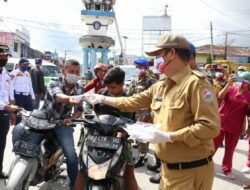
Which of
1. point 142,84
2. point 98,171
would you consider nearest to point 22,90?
point 142,84

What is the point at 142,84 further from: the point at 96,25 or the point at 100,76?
the point at 96,25

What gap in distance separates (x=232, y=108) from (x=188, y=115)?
3586 mm

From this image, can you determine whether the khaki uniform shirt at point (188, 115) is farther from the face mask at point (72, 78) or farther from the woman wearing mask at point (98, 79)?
the woman wearing mask at point (98, 79)

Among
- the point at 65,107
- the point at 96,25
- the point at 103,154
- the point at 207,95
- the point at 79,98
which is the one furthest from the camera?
the point at 96,25

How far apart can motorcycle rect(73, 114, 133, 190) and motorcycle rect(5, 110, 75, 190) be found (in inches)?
28.1

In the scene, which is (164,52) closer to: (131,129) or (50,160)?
(131,129)

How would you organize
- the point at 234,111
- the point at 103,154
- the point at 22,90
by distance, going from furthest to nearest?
the point at 22,90 < the point at 234,111 < the point at 103,154

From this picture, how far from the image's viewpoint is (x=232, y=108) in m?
5.83

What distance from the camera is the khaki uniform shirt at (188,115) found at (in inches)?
93.9

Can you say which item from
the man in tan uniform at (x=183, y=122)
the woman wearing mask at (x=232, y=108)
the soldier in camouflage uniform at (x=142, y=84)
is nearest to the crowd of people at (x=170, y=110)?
the man in tan uniform at (x=183, y=122)

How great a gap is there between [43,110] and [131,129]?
1.74 metres

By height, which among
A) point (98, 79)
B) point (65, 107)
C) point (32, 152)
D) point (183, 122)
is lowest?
point (32, 152)

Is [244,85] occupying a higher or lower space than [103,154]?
higher

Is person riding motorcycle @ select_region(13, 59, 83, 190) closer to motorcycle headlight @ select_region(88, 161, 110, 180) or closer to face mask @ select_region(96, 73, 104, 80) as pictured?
motorcycle headlight @ select_region(88, 161, 110, 180)
